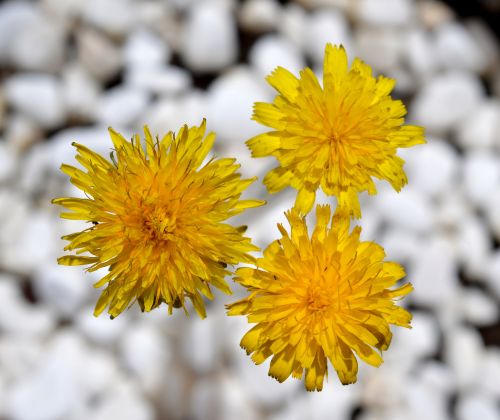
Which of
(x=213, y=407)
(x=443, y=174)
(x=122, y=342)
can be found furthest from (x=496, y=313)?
(x=122, y=342)

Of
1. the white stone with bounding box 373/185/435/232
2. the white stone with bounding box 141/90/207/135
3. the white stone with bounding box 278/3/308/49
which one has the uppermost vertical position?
the white stone with bounding box 278/3/308/49

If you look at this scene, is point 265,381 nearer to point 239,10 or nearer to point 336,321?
point 336,321

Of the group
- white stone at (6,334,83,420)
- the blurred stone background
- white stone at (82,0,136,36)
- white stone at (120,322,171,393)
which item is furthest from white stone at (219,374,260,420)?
white stone at (82,0,136,36)

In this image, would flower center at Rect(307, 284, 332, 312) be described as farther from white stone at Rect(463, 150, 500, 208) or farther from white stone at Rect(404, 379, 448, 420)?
white stone at Rect(463, 150, 500, 208)

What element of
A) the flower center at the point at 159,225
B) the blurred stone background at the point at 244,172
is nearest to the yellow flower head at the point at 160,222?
the flower center at the point at 159,225

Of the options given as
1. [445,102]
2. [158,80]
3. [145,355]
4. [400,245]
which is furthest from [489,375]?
[158,80]

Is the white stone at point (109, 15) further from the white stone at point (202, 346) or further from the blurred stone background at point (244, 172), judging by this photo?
the white stone at point (202, 346)

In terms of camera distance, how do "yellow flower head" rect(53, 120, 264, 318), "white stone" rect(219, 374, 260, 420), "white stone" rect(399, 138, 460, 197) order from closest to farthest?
"yellow flower head" rect(53, 120, 264, 318) < "white stone" rect(219, 374, 260, 420) < "white stone" rect(399, 138, 460, 197)
